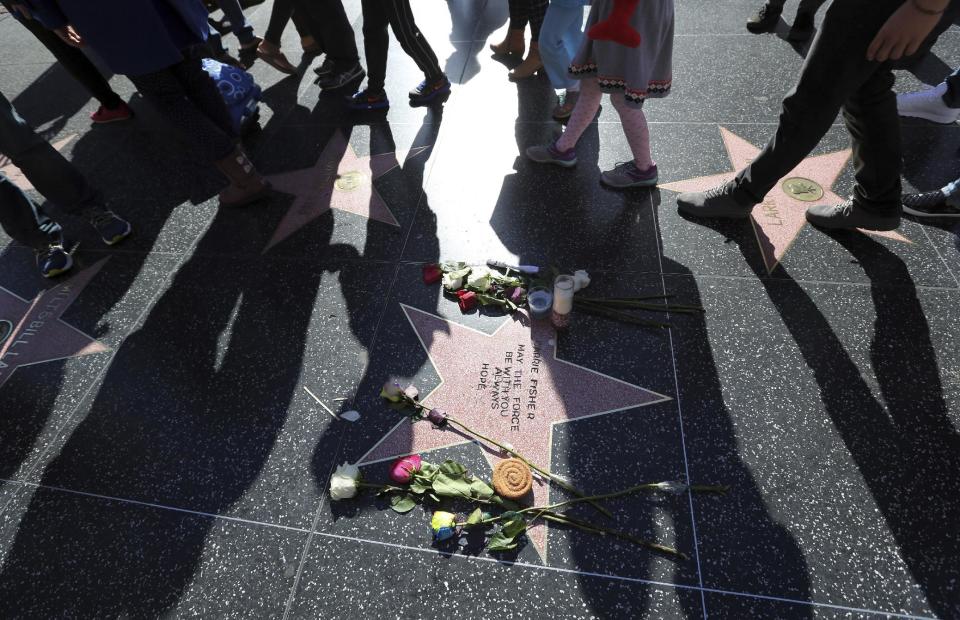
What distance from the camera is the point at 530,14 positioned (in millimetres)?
3293

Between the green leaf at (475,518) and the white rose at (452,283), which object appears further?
the white rose at (452,283)

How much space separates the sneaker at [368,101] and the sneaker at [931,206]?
3.17 metres

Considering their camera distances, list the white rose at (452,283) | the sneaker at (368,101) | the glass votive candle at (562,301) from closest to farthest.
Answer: the glass votive candle at (562,301) < the white rose at (452,283) < the sneaker at (368,101)

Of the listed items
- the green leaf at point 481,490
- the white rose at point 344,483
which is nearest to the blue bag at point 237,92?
the white rose at point 344,483

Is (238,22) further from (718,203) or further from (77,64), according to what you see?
(718,203)

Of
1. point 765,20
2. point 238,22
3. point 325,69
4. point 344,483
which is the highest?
point 238,22

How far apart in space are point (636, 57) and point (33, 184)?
9.93 feet

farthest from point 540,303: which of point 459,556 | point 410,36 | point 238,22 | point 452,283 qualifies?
point 238,22

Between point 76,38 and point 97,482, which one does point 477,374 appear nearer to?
point 97,482

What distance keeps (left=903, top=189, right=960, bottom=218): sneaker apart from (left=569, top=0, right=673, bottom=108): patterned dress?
1394 millimetres

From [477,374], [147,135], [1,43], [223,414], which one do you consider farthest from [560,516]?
[1,43]

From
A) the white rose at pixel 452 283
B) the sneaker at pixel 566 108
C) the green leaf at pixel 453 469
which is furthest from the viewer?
the sneaker at pixel 566 108

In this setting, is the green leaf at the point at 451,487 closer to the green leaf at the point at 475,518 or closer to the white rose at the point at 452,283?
the green leaf at the point at 475,518

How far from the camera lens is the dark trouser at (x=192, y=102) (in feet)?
7.69
